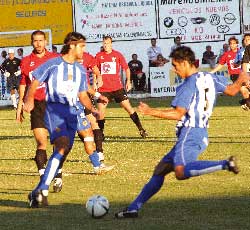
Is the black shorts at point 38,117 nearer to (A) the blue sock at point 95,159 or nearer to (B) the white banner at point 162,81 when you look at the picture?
(A) the blue sock at point 95,159

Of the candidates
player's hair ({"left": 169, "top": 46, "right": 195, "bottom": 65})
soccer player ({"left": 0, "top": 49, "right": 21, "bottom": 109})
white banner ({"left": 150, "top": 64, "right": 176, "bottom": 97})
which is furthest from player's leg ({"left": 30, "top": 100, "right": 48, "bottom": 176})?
white banner ({"left": 150, "top": 64, "right": 176, "bottom": 97})

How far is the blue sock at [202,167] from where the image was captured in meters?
10.6

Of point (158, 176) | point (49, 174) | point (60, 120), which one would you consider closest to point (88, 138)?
point (60, 120)

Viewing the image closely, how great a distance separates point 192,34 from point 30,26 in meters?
7.13

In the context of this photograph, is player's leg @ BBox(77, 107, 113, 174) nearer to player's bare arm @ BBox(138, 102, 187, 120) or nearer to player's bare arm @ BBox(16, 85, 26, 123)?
player's bare arm @ BBox(16, 85, 26, 123)

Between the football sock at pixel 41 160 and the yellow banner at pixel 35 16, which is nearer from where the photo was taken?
the football sock at pixel 41 160

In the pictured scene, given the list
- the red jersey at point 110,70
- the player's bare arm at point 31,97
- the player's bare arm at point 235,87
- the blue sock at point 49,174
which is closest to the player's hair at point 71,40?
the player's bare arm at point 31,97

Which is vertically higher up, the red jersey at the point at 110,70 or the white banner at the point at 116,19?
the white banner at the point at 116,19

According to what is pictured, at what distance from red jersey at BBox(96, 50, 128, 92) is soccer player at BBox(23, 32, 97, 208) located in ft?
32.3

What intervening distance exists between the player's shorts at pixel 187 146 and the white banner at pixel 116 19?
33.9m

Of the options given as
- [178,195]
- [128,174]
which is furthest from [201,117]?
[128,174]

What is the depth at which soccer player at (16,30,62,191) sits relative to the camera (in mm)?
14258

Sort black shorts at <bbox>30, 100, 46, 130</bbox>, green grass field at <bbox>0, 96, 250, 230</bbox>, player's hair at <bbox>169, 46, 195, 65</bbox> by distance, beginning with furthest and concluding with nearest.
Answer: black shorts at <bbox>30, 100, 46, 130</bbox>, green grass field at <bbox>0, 96, 250, 230</bbox>, player's hair at <bbox>169, 46, 195, 65</bbox>

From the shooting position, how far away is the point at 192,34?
44938 millimetres
